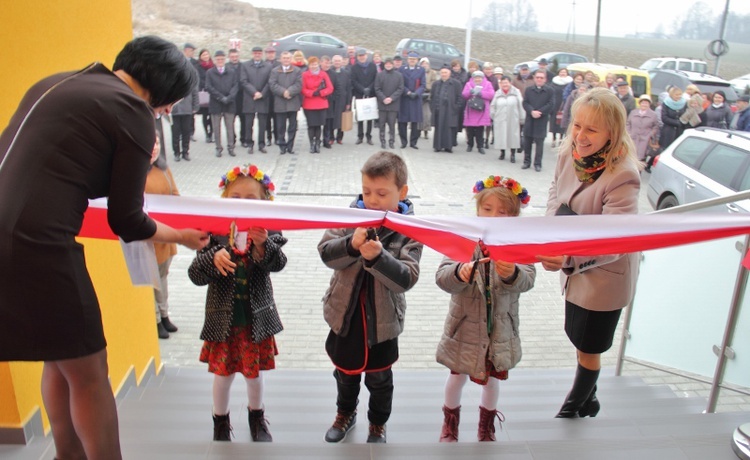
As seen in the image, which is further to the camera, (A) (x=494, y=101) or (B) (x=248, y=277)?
(A) (x=494, y=101)

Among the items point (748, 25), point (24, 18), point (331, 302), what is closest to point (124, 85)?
point (24, 18)

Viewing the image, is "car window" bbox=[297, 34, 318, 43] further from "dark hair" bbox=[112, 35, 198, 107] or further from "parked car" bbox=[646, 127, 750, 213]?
"dark hair" bbox=[112, 35, 198, 107]

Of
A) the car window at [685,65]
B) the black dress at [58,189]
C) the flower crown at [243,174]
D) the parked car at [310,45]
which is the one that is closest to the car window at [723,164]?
the flower crown at [243,174]

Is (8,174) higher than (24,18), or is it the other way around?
(24,18)

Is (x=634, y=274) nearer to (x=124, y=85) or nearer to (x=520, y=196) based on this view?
(x=520, y=196)

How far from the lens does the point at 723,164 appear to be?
8.30 m

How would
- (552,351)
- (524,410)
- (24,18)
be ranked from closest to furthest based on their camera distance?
(24,18), (524,410), (552,351)

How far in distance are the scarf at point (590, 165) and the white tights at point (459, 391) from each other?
1158mm

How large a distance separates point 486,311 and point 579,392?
0.82 metres

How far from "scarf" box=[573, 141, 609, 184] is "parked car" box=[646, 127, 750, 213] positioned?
4884mm

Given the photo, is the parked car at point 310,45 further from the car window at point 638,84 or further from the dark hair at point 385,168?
the dark hair at point 385,168

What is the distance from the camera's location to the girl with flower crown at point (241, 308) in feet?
10.3

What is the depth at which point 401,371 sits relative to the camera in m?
4.96

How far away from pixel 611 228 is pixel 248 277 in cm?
179
